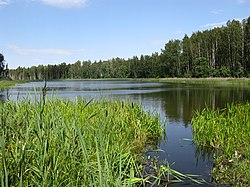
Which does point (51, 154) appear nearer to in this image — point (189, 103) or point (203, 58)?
point (189, 103)

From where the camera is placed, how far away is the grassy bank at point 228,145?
617 cm

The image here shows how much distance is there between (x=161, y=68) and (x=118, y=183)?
93671 millimetres

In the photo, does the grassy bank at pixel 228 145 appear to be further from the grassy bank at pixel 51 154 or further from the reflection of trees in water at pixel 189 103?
the reflection of trees in water at pixel 189 103

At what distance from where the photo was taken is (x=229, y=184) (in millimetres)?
6145

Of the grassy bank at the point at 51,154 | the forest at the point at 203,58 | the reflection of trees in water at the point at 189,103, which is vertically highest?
the forest at the point at 203,58

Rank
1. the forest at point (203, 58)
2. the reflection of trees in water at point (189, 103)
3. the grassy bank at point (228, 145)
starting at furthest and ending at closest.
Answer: the forest at point (203, 58)
the reflection of trees in water at point (189, 103)
the grassy bank at point (228, 145)

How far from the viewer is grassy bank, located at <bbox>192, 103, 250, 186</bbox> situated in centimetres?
617

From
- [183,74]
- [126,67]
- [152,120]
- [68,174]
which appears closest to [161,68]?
[183,74]

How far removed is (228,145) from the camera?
737 centimetres

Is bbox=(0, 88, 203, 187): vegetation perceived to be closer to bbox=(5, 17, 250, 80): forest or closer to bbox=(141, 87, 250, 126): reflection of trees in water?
bbox=(141, 87, 250, 126): reflection of trees in water

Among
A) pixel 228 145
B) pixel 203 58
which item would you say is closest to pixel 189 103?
pixel 228 145

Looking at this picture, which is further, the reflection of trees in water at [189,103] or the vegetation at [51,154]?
the reflection of trees in water at [189,103]

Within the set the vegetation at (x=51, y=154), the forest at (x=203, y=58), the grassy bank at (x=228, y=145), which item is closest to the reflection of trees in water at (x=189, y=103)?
the grassy bank at (x=228, y=145)

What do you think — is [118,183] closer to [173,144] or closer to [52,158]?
[52,158]
